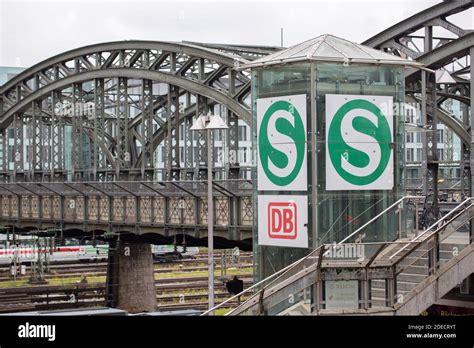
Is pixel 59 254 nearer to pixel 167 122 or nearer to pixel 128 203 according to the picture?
pixel 167 122

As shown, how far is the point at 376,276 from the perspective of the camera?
18906 mm

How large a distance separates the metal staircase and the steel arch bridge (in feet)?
21.7

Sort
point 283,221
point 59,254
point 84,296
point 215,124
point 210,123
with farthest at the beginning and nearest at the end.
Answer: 1. point 59,254
2. point 84,296
3. point 210,123
4. point 215,124
5. point 283,221

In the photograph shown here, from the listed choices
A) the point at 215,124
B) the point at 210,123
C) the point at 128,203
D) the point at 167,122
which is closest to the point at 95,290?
the point at 167,122

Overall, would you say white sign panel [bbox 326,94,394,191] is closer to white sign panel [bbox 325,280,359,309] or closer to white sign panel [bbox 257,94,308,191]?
white sign panel [bbox 257,94,308,191]

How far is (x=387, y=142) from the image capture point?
781 inches

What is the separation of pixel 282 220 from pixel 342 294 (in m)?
1.81

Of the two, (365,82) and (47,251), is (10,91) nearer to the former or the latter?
(47,251)

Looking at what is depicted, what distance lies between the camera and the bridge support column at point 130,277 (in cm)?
5169

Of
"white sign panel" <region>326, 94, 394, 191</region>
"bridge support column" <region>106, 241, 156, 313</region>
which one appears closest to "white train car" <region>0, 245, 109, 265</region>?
"bridge support column" <region>106, 241, 156, 313</region>

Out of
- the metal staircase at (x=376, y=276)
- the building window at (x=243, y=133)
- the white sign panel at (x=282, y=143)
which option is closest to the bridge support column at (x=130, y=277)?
the building window at (x=243, y=133)

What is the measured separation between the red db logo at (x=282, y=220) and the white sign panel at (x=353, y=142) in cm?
80
